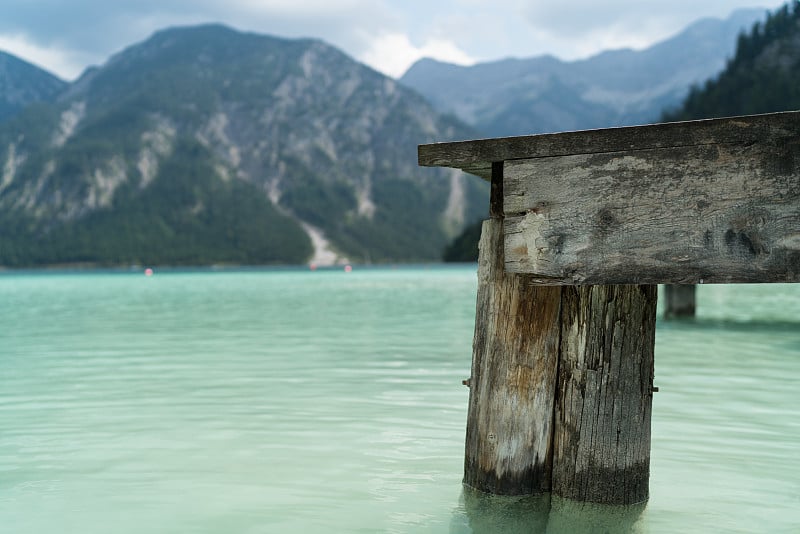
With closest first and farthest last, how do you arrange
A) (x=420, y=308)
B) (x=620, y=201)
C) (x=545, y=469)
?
(x=620, y=201) < (x=545, y=469) < (x=420, y=308)

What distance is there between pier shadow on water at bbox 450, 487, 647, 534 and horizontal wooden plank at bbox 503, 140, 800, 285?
5.05 feet

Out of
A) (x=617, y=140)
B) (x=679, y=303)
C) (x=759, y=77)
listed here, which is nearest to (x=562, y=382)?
(x=617, y=140)

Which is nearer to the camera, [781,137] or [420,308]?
[781,137]

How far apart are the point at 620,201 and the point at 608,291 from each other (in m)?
0.69

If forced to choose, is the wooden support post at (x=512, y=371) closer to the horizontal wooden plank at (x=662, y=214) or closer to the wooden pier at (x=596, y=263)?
the wooden pier at (x=596, y=263)

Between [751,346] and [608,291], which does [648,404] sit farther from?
[751,346]

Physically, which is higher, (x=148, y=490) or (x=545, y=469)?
(x=545, y=469)

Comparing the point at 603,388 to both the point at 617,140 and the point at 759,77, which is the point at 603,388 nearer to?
the point at 617,140

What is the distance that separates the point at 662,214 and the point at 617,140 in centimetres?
44

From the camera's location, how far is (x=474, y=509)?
5246 mm

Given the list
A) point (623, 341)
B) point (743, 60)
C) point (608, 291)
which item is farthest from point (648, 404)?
point (743, 60)

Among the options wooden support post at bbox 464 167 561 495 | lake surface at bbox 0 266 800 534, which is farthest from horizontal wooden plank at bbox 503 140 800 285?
lake surface at bbox 0 266 800 534

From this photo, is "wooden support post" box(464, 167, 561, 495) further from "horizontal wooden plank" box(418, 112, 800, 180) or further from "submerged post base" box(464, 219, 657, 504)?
"horizontal wooden plank" box(418, 112, 800, 180)

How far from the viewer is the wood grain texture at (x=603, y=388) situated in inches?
183
